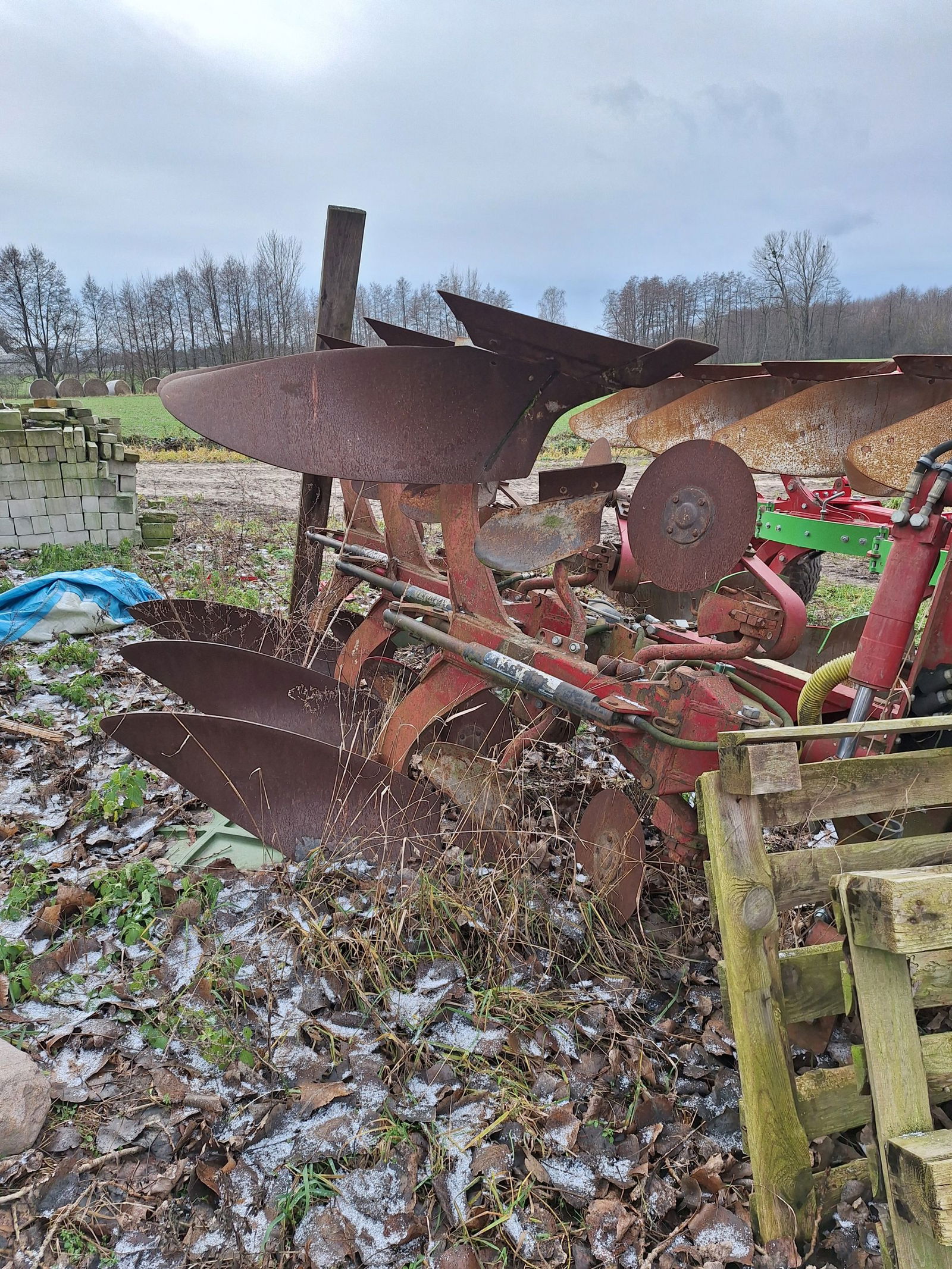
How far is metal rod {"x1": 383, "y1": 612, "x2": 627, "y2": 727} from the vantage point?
2389 mm

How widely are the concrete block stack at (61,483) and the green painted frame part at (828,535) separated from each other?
19.4 ft

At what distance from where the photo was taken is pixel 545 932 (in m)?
2.55

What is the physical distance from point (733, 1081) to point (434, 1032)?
2.65 feet

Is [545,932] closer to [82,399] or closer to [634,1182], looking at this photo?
[634,1182]

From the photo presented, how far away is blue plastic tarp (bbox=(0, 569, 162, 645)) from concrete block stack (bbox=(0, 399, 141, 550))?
223 cm

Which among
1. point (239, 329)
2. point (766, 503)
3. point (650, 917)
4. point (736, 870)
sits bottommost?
point (650, 917)

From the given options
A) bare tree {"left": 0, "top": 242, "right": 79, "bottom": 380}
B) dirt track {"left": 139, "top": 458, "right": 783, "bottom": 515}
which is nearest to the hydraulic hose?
dirt track {"left": 139, "top": 458, "right": 783, "bottom": 515}

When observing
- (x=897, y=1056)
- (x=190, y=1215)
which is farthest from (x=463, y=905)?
(x=897, y=1056)

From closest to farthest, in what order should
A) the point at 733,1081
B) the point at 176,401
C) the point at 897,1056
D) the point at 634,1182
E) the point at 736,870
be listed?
the point at 897,1056
the point at 736,870
the point at 634,1182
the point at 733,1081
the point at 176,401

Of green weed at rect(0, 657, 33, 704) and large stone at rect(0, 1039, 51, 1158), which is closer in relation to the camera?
large stone at rect(0, 1039, 51, 1158)

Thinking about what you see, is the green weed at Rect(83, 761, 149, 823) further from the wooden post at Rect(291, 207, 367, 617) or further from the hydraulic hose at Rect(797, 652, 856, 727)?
the hydraulic hose at Rect(797, 652, 856, 727)

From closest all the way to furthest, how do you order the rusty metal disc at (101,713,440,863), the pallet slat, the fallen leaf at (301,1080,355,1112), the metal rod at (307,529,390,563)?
the pallet slat
the fallen leaf at (301,1080,355,1112)
the rusty metal disc at (101,713,440,863)
the metal rod at (307,529,390,563)

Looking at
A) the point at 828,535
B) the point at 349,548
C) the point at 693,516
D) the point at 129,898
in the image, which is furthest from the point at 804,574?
the point at 129,898

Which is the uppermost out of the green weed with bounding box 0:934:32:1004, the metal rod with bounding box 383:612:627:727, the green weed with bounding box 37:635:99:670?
the metal rod with bounding box 383:612:627:727
